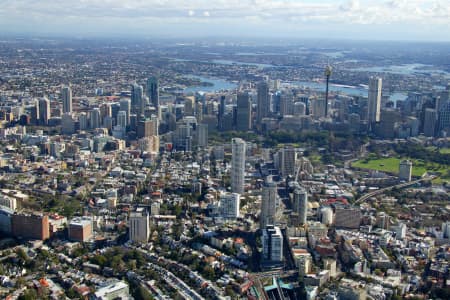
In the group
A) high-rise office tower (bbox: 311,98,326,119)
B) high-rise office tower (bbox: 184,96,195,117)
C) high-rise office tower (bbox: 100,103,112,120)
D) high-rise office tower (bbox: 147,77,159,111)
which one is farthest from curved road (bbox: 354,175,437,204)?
high-rise office tower (bbox: 147,77,159,111)

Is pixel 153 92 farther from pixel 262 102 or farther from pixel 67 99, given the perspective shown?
pixel 262 102

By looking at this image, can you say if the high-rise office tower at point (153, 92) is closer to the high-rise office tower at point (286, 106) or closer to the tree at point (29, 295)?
the high-rise office tower at point (286, 106)

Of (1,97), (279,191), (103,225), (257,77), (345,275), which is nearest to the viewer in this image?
(345,275)

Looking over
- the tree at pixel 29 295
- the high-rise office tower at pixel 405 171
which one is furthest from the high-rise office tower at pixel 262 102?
the tree at pixel 29 295

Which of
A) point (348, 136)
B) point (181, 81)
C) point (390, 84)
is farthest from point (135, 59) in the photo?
point (348, 136)

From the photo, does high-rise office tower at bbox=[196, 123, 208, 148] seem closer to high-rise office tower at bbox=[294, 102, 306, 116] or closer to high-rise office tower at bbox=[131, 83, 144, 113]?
high-rise office tower at bbox=[131, 83, 144, 113]

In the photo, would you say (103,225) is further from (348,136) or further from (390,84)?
(390,84)
